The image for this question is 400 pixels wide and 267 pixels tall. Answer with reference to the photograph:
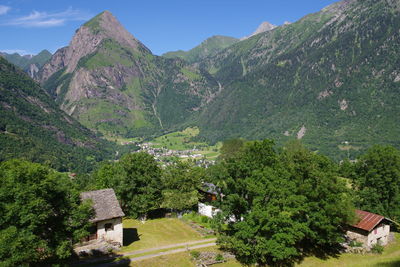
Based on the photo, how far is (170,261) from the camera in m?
42.9

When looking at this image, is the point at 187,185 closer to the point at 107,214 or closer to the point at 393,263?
the point at 107,214

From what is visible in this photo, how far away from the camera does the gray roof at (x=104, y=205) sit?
4638cm

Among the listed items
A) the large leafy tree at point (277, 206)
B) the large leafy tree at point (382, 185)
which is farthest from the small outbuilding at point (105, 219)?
the large leafy tree at point (382, 185)

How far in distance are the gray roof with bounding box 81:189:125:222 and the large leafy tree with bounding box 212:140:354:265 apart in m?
16.8

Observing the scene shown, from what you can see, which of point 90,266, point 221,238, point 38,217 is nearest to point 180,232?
point 221,238

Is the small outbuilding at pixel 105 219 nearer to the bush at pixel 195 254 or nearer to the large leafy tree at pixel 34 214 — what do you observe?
the bush at pixel 195 254

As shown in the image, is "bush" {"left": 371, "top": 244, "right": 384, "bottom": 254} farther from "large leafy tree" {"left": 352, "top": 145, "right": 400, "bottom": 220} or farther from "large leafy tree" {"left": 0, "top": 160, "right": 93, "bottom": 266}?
"large leafy tree" {"left": 0, "top": 160, "right": 93, "bottom": 266}

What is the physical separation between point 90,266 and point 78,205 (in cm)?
992

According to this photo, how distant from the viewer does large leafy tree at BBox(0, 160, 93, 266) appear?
88.0 feet

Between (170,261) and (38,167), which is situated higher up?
(38,167)

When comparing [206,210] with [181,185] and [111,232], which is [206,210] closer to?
[181,185]

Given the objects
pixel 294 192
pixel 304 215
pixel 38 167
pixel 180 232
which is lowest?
pixel 180 232

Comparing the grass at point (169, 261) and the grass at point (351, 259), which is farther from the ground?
the grass at point (169, 261)

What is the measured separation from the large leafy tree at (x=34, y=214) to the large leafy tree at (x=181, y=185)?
113 ft
